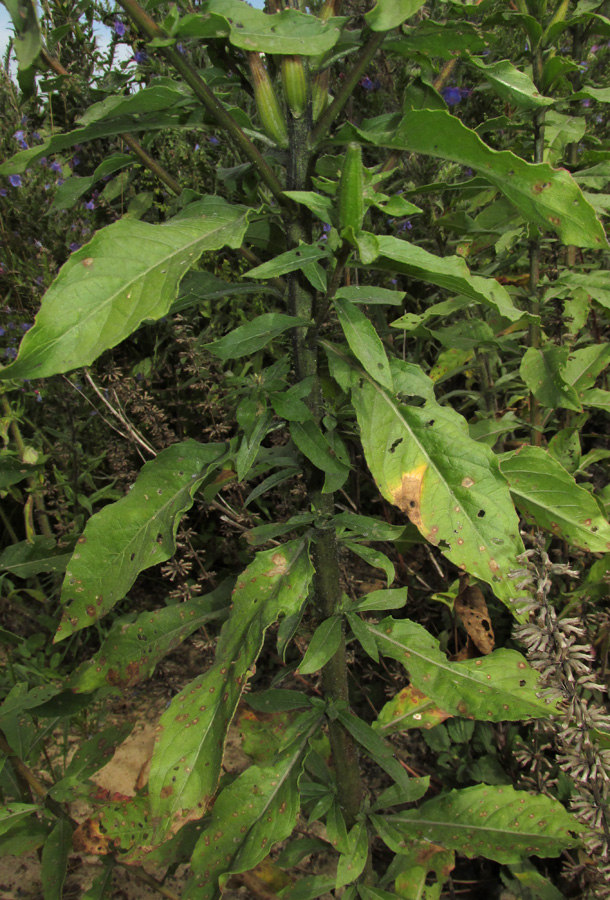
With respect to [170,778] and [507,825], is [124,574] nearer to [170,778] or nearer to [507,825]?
[170,778]

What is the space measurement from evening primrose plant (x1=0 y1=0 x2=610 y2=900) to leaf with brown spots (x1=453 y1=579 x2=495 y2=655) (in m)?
0.02

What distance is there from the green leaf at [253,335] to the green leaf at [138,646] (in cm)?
70

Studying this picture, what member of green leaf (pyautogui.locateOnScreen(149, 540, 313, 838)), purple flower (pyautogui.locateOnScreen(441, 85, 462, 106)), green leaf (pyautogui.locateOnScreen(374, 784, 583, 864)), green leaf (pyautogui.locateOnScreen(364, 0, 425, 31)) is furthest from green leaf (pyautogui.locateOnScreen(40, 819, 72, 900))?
purple flower (pyautogui.locateOnScreen(441, 85, 462, 106))

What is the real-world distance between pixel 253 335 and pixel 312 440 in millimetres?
224

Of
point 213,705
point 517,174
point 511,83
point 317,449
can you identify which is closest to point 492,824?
point 213,705

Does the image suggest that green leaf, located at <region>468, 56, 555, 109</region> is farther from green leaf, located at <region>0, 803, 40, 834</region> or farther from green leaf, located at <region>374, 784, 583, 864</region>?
green leaf, located at <region>0, 803, 40, 834</region>

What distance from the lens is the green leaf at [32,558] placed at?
1914 mm

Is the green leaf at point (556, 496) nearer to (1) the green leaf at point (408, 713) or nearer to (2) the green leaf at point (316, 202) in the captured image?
(2) the green leaf at point (316, 202)

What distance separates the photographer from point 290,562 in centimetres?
133

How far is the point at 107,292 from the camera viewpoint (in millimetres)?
877

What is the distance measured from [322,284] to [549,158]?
1144mm

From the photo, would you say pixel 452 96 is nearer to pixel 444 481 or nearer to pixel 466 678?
pixel 444 481

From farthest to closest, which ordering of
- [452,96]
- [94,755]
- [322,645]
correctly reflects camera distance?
[452,96]
[94,755]
[322,645]

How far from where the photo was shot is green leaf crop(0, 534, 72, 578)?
1914 mm
